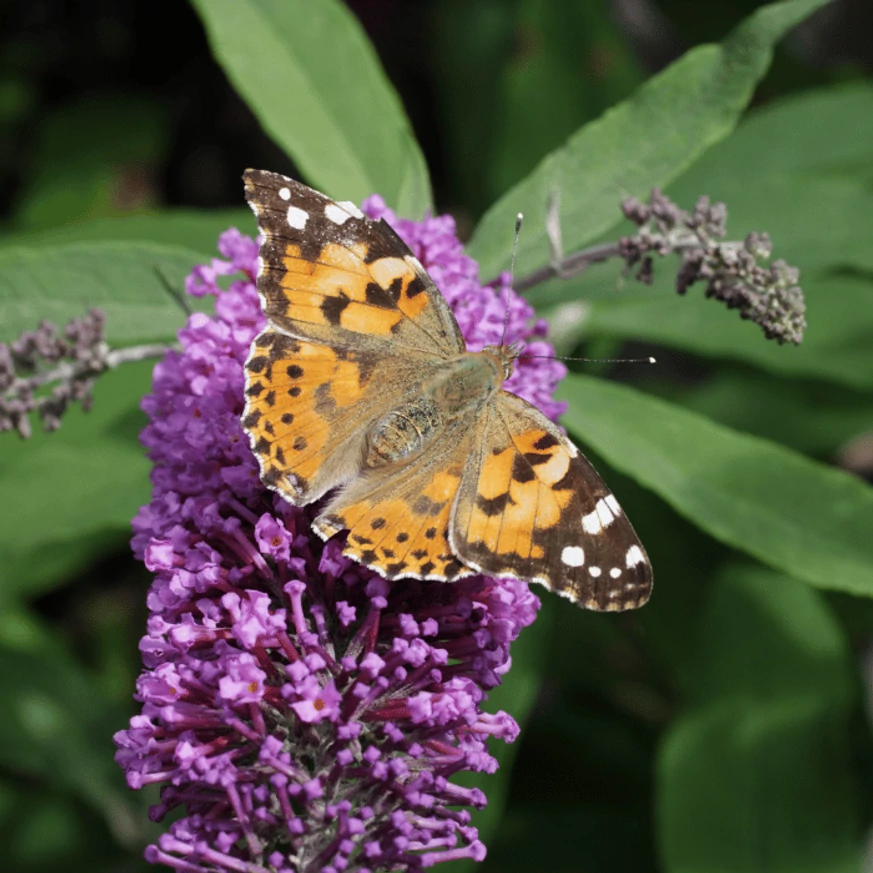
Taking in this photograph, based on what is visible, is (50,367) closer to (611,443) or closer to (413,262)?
(413,262)

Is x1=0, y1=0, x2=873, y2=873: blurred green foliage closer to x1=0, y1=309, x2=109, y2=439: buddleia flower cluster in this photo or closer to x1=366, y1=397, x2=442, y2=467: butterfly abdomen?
x1=0, y1=309, x2=109, y2=439: buddleia flower cluster

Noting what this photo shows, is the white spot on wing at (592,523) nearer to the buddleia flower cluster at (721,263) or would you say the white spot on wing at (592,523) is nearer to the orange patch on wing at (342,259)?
the buddleia flower cluster at (721,263)

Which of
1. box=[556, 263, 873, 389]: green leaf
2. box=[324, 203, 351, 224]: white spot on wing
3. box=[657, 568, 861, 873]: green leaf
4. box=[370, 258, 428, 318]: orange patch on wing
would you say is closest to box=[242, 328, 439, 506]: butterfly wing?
box=[370, 258, 428, 318]: orange patch on wing

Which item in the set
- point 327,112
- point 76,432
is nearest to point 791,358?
point 327,112

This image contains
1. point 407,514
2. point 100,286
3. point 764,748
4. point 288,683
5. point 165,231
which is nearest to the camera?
point 288,683

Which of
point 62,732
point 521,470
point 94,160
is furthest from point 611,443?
point 94,160

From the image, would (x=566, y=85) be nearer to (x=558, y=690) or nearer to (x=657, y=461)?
(x=657, y=461)

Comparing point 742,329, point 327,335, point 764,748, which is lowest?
point 764,748
